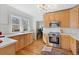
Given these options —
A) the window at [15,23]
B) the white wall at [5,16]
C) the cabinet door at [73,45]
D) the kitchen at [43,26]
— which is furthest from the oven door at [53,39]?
the white wall at [5,16]

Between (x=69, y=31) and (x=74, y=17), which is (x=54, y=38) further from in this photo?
(x=74, y=17)

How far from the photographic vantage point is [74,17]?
1705mm

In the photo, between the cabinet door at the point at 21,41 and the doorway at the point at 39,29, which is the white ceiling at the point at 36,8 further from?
the cabinet door at the point at 21,41

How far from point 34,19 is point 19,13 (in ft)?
0.90

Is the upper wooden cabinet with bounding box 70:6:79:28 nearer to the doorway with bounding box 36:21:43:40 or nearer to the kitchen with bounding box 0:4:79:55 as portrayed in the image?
the kitchen with bounding box 0:4:79:55

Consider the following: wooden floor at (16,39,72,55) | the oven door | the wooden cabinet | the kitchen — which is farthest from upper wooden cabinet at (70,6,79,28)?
the wooden cabinet

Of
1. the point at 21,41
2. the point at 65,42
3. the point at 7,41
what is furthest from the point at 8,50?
the point at 65,42

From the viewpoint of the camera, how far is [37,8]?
1.73 metres

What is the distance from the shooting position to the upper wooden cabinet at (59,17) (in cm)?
172

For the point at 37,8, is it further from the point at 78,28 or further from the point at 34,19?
the point at 78,28

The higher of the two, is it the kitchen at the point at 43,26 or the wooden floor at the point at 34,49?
the kitchen at the point at 43,26

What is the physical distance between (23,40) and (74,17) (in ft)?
3.12

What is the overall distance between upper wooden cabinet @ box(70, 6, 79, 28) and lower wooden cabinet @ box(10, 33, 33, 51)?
0.74 m

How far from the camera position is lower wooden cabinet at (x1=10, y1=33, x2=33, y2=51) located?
1.71 meters
